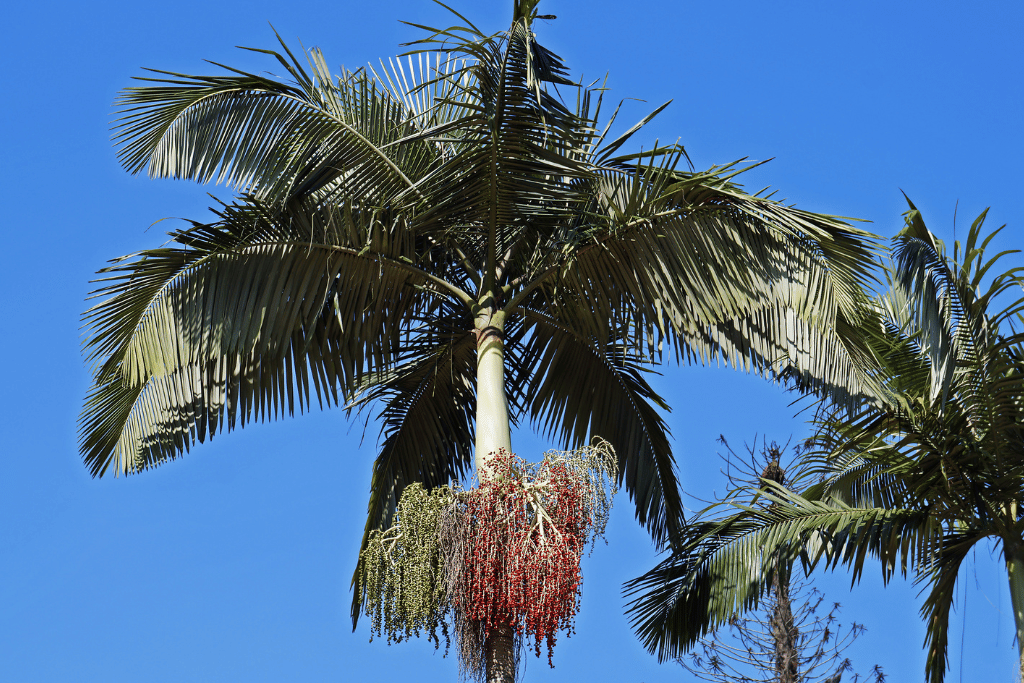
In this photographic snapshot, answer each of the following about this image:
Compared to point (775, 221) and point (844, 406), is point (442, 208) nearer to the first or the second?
point (775, 221)

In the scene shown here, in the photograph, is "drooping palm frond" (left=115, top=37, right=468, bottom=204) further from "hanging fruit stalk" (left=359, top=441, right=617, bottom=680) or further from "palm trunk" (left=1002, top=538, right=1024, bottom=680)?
"palm trunk" (left=1002, top=538, right=1024, bottom=680)

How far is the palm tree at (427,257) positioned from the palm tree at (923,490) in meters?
0.69

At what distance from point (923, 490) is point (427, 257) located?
14.8ft

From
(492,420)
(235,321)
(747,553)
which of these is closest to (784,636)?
(747,553)

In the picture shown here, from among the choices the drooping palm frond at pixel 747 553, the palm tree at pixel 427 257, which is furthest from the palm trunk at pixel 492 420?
the drooping palm frond at pixel 747 553

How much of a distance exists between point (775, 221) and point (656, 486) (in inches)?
116

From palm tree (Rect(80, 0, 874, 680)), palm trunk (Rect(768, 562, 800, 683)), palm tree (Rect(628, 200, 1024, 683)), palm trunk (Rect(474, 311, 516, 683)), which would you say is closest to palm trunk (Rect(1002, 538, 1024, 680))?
palm tree (Rect(628, 200, 1024, 683))

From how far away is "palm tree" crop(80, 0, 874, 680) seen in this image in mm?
8547

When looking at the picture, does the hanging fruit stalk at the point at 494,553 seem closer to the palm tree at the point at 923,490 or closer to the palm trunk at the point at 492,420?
the palm trunk at the point at 492,420

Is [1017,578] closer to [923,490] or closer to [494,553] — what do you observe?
[923,490]

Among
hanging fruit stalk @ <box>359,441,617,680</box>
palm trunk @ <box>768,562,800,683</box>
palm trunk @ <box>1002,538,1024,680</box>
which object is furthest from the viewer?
palm trunk @ <box>768,562,800,683</box>

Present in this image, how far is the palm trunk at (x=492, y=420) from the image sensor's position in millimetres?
7973

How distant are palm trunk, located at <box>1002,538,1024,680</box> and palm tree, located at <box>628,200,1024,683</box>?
12 millimetres

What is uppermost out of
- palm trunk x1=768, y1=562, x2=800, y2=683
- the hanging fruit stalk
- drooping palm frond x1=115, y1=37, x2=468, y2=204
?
drooping palm frond x1=115, y1=37, x2=468, y2=204
